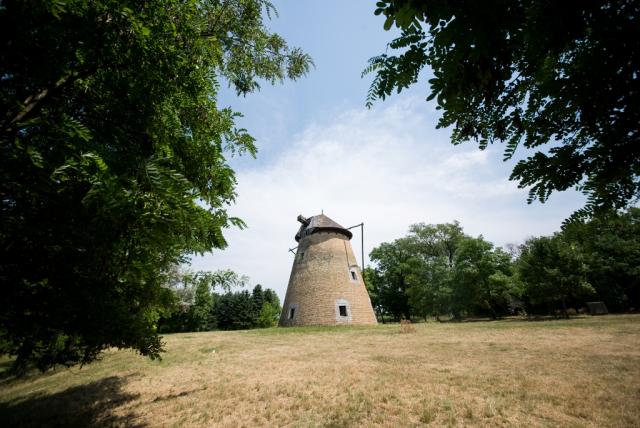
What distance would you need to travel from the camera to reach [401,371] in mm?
7254

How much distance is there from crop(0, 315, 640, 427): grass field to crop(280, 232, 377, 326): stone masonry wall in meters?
10.8

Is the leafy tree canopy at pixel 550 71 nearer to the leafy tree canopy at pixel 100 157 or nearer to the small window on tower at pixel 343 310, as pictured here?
the leafy tree canopy at pixel 100 157

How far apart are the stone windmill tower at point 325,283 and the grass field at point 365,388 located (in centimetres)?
1079

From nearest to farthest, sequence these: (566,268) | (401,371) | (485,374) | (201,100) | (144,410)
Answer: (201,100) → (144,410) → (485,374) → (401,371) → (566,268)

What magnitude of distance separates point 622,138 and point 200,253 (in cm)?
511

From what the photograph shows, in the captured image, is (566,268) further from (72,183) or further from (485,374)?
(72,183)

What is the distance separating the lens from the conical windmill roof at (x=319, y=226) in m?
24.9

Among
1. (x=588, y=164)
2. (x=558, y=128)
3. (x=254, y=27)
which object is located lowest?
(x=588, y=164)

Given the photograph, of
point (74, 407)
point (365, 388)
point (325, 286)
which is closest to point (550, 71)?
point (365, 388)

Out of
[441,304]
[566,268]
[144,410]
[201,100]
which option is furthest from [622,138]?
[441,304]

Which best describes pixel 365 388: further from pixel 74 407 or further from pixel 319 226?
pixel 319 226

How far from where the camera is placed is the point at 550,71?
1.68 metres

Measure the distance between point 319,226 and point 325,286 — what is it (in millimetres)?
5290

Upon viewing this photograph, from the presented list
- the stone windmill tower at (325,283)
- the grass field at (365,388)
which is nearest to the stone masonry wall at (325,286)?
the stone windmill tower at (325,283)
